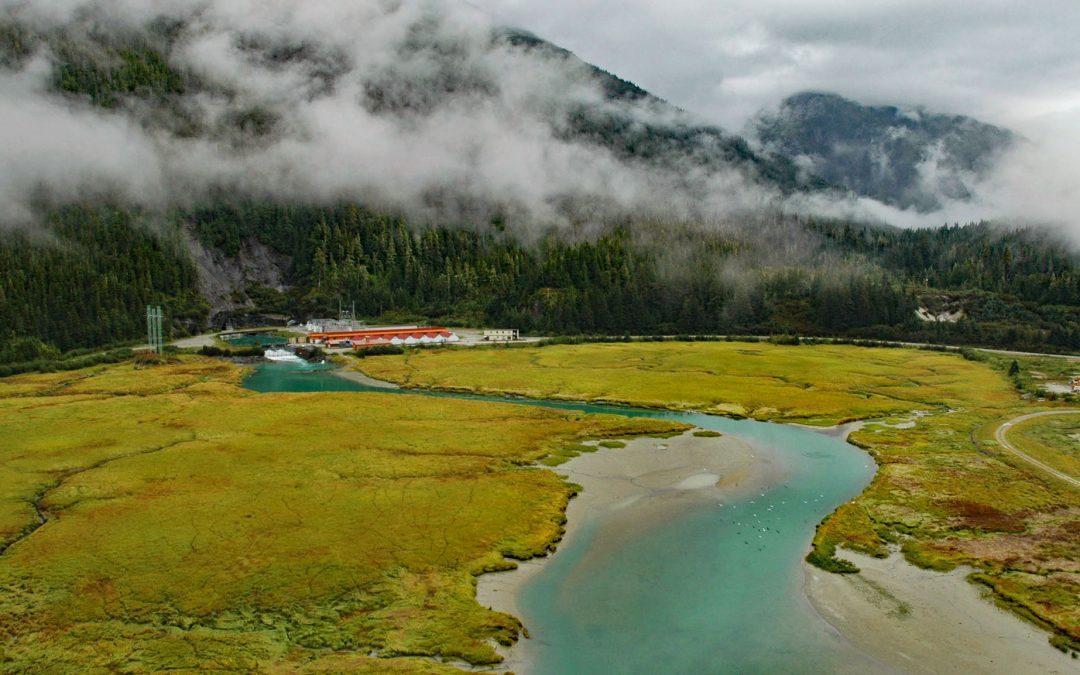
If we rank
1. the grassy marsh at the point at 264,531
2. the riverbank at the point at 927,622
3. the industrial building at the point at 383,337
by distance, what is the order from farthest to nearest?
the industrial building at the point at 383,337, the riverbank at the point at 927,622, the grassy marsh at the point at 264,531

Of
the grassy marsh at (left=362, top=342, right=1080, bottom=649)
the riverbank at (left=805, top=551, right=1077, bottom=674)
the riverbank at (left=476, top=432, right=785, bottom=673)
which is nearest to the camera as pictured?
the riverbank at (left=805, top=551, right=1077, bottom=674)

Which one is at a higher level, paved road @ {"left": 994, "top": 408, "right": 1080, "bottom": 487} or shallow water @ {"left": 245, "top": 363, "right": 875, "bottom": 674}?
paved road @ {"left": 994, "top": 408, "right": 1080, "bottom": 487}

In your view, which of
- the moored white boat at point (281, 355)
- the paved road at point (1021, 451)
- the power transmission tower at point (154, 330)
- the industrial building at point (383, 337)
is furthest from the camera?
the industrial building at point (383, 337)

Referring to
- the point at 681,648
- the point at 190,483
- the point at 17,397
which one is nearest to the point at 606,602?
the point at 681,648

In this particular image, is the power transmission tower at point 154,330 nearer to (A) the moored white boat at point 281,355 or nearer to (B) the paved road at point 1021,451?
(A) the moored white boat at point 281,355

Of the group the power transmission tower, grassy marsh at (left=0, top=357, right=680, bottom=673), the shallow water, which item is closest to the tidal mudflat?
the shallow water

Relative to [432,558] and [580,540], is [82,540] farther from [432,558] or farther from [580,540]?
[580,540]

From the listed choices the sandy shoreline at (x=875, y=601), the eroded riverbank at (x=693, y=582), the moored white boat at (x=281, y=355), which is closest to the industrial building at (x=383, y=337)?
the moored white boat at (x=281, y=355)

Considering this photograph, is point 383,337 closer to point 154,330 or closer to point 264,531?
point 154,330

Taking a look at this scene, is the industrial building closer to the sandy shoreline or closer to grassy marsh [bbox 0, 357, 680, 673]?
grassy marsh [bbox 0, 357, 680, 673]
